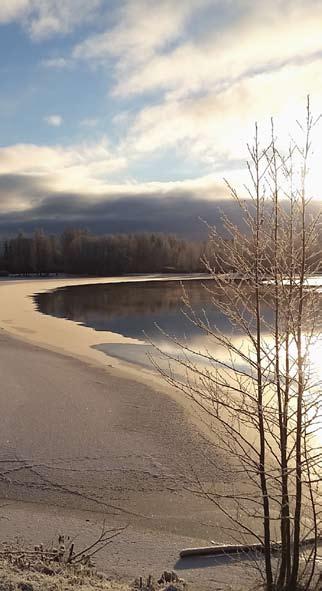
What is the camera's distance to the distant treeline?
111250mm

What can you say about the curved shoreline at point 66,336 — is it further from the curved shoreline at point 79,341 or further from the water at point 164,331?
the water at point 164,331

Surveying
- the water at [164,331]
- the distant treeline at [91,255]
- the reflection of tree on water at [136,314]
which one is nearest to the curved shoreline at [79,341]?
the water at [164,331]

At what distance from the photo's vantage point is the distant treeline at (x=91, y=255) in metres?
111

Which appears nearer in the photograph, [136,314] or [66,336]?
[66,336]

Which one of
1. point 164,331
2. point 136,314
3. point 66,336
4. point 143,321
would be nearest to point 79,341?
point 66,336

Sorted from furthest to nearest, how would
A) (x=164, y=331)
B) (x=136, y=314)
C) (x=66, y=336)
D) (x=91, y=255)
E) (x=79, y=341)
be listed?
(x=91, y=255)
(x=136, y=314)
(x=164, y=331)
(x=66, y=336)
(x=79, y=341)

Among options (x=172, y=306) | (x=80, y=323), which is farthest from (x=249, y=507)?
(x=172, y=306)

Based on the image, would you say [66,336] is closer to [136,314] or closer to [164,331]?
[164,331]

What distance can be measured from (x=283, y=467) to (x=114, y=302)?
120 feet

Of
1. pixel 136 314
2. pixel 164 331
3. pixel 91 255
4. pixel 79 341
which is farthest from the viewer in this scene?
pixel 91 255

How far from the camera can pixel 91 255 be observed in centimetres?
11488

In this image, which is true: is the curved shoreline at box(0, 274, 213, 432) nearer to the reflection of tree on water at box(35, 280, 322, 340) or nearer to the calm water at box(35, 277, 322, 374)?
the calm water at box(35, 277, 322, 374)

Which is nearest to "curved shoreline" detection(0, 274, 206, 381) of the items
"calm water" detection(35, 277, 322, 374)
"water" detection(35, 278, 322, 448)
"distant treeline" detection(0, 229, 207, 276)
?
"water" detection(35, 278, 322, 448)

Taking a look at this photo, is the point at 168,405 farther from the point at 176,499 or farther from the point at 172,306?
the point at 172,306
